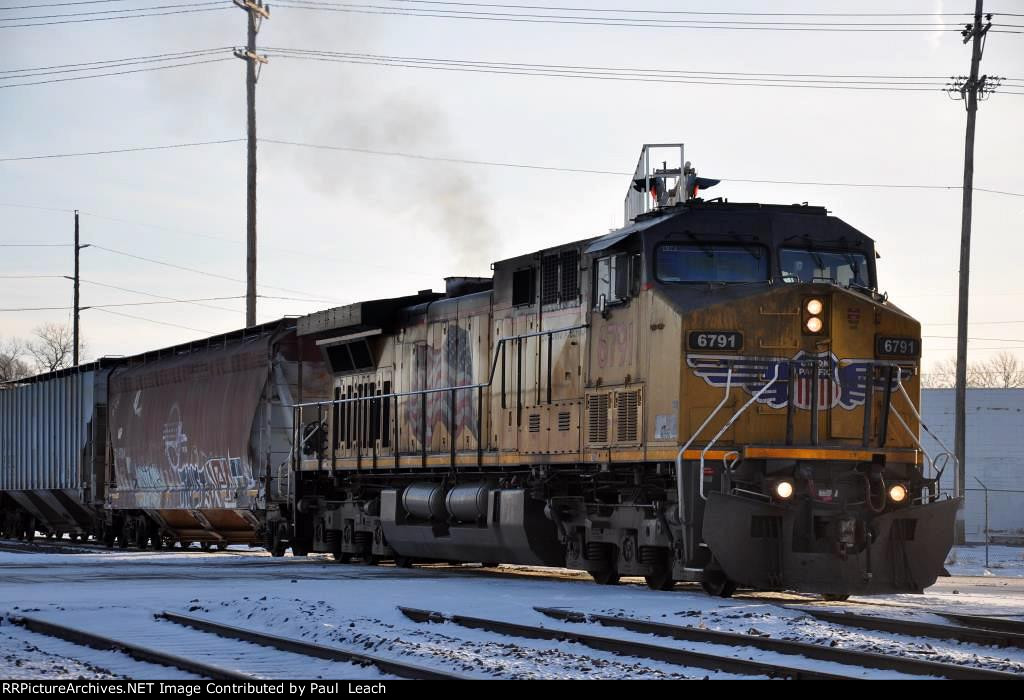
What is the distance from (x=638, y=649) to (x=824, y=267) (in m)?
6.45

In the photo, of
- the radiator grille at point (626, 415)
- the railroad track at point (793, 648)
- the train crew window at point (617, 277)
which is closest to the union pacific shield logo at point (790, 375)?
the radiator grille at point (626, 415)

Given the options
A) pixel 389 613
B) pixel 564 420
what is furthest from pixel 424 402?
pixel 389 613

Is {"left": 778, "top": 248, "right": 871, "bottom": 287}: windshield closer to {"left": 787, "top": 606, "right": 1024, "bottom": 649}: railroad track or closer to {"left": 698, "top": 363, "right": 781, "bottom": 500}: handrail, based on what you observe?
{"left": 698, "top": 363, "right": 781, "bottom": 500}: handrail

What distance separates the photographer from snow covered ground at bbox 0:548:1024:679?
9.84 meters

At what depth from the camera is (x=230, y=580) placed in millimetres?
17312

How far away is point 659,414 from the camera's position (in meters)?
15.1

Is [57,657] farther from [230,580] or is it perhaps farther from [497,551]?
[497,551]

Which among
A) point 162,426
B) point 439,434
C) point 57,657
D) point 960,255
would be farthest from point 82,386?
point 57,657

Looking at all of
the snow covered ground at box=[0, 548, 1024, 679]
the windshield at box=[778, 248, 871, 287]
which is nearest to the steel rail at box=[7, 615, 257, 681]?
the snow covered ground at box=[0, 548, 1024, 679]

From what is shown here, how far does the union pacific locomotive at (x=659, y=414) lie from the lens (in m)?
14.5

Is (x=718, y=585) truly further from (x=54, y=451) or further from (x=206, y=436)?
(x=54, y=451)

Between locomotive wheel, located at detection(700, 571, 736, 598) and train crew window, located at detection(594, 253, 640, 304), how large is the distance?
308 centimetres

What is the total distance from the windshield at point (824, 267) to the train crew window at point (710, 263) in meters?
0.26

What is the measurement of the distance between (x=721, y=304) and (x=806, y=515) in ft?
7.41
